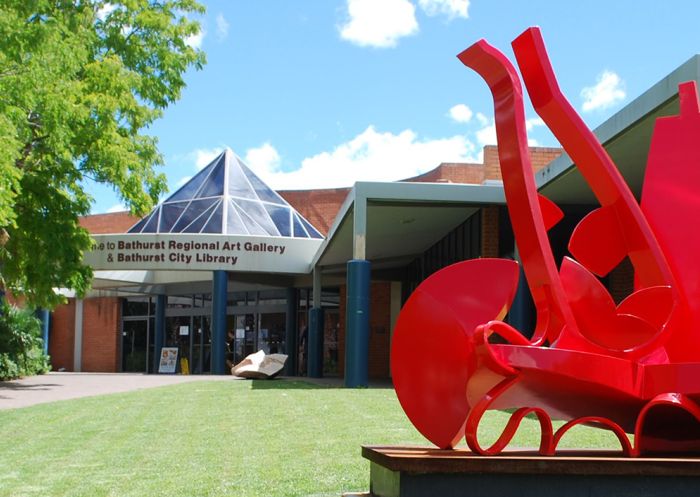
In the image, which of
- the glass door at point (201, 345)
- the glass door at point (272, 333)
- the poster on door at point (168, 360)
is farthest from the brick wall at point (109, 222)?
the glass door at point (272, 333)

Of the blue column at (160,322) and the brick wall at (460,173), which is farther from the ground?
the brick wall at (460,173)

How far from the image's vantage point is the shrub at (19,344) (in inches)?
876

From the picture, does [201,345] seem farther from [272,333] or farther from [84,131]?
[84,131]

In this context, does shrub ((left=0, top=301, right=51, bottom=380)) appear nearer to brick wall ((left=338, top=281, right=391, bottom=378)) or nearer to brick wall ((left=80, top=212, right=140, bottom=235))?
brick wall ((left=338, top=281, right=391, bottom=378))

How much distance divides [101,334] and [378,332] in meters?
13.2

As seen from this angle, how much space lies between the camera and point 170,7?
1984 cm

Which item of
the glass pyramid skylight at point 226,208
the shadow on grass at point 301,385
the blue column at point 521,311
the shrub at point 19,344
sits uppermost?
the glass pyramid skylight at point 226,208

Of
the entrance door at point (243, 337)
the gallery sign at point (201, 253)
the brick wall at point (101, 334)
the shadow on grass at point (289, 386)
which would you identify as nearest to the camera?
the shadow on grass at point (289, 386)

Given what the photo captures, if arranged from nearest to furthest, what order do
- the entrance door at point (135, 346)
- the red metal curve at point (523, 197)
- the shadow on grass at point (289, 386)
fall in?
the red metal curve at point (523, 197), the shadow on grass at point (289, 386), the entrance door at point (135, 346)

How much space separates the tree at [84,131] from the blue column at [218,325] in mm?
7214

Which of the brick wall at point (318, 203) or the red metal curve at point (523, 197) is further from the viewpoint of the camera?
the brick wall at point (318, 203)

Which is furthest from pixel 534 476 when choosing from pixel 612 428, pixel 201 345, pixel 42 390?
pixel 201 345

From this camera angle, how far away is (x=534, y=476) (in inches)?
162

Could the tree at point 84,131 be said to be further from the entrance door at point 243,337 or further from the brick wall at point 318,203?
the brick wall at point 318,203
